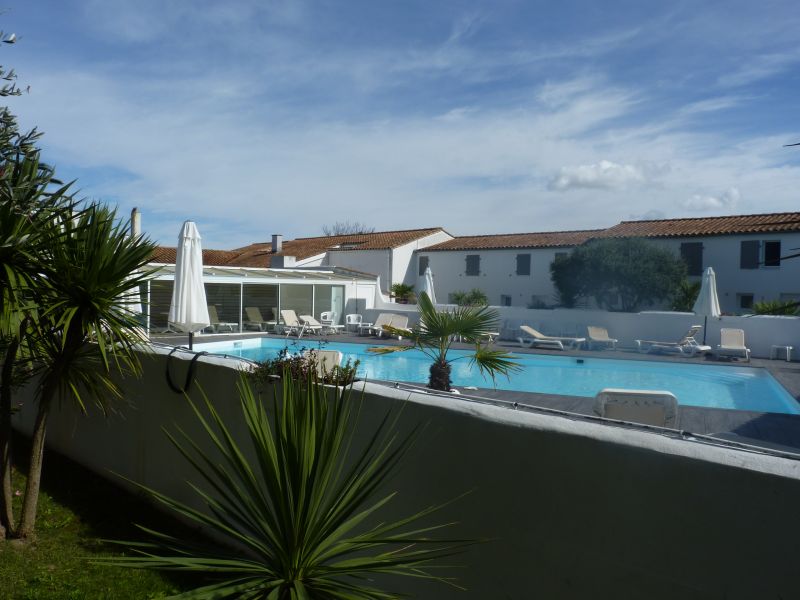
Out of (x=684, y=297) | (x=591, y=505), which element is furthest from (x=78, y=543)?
(x=684, y=297)

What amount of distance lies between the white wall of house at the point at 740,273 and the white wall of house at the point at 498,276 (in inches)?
252

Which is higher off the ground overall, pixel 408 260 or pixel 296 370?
pixel 408 260

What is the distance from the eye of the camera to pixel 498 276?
37.2 metres

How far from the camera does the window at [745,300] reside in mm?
29984

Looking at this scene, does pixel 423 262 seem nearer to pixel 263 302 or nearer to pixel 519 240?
pixel 519 240

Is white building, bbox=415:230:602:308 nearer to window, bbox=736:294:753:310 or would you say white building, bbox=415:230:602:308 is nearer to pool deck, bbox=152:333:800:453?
window, bbox=736:294:753:310

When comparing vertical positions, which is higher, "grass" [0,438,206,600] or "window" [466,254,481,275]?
"window" [466,254,481,275]

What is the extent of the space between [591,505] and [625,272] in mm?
26767

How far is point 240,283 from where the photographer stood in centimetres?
2334

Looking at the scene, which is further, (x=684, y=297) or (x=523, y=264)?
(x=523, y=264)

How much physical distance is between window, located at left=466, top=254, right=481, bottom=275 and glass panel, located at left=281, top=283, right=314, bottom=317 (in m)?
13.1

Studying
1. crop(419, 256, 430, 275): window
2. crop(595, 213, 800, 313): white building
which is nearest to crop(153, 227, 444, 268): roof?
crop(419, 256, 430, 275): window

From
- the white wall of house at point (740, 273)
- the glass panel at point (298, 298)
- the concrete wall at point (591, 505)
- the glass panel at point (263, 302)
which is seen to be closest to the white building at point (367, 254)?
the glass panel at point (298, 298)

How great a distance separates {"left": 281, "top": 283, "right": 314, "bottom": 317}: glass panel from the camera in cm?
2791
